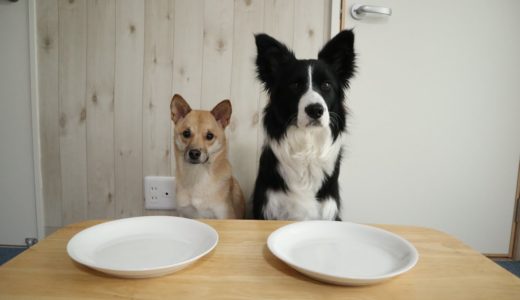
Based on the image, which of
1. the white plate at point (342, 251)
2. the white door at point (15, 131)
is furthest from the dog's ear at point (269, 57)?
the white door at point (15, 131)

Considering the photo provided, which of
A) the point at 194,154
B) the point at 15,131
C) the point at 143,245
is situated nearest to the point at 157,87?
the point at 194,154

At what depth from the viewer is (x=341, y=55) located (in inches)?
44.4

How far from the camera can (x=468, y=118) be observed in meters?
1.52

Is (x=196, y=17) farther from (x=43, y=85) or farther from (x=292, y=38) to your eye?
(x=43, y=85)

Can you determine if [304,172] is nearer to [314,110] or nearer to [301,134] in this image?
[301,134]

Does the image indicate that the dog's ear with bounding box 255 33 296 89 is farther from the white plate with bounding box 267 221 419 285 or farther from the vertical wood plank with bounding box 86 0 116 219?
the vertical wood plank with bounding box 86 0 116 219

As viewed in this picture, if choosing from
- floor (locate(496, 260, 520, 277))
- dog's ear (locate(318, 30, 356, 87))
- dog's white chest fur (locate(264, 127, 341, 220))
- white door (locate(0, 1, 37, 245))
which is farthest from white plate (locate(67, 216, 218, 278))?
floor (locate(496, 260, 520, 277))

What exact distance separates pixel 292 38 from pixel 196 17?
1.68 ft

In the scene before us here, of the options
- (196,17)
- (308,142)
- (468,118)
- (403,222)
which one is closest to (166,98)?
(196,17)

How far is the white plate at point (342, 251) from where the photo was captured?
0.46m

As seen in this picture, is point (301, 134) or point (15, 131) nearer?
point (301, 134)

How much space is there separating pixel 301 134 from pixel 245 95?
554 mm

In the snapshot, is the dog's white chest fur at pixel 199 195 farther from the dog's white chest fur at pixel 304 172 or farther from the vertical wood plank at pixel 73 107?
the vertical wood plank at pixel 73 107

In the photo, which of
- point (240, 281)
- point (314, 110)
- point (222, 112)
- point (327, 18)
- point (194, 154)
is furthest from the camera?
point (327, 18)
